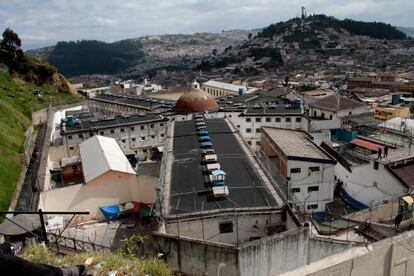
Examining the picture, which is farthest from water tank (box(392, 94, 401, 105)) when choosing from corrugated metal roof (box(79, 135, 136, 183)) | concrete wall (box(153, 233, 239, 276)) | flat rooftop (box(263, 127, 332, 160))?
concrete wall (box(153, 233, 239, 276))

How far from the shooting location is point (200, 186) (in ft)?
62.4

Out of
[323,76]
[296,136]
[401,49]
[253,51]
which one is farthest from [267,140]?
[401,49]

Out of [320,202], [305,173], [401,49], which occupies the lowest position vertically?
[320,202]

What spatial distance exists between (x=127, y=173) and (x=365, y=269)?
886 inches

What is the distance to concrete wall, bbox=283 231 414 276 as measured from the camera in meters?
5.68

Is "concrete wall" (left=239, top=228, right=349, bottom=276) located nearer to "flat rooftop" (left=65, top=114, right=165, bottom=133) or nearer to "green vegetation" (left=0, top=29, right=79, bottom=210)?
"green vegetation" (left=0, top=29, right=79, bottom=210)

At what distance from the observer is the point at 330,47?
19325 cm

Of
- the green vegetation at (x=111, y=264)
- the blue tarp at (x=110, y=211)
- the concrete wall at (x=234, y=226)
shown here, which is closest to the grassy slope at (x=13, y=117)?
the blue tarp at (x=110, y=211)

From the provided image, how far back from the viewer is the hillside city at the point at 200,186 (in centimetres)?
1348

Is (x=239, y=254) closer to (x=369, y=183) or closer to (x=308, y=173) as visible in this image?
(x=308, y=173)

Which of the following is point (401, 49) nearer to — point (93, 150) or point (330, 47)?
point (330, 47)

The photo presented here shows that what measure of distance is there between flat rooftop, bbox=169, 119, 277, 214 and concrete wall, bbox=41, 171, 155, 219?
4.31 m

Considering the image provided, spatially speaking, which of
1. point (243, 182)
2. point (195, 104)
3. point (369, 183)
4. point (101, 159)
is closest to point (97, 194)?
point (101, 159)

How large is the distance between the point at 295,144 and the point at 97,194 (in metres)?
15.9
